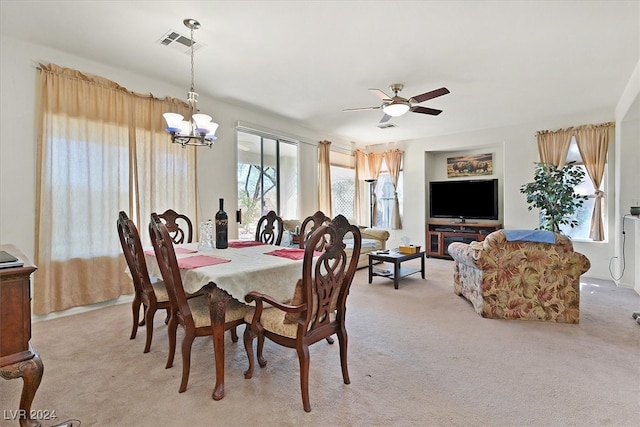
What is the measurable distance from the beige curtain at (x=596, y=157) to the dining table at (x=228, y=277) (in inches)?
202

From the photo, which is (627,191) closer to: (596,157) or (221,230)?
(596,157)

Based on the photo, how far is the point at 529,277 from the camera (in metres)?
3.07

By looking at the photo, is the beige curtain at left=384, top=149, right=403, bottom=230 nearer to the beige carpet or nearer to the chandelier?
the beige carpet

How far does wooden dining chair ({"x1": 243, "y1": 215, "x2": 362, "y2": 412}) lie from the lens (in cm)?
170

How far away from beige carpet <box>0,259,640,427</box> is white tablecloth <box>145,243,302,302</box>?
59 centimetres

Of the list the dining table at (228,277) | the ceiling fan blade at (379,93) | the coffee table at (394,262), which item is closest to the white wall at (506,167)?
the coffee table at (394,262)

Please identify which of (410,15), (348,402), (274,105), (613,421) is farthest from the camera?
(274,105)

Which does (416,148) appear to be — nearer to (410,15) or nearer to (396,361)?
(410,15)

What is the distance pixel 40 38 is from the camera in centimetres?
291

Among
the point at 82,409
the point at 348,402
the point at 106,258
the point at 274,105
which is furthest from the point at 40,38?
the point at 348,402

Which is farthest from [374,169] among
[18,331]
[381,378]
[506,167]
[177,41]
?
[18,331]

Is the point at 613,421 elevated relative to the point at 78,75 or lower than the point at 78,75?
lower

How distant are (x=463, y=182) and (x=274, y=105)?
4150 millimetres

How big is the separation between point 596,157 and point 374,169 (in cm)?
399
